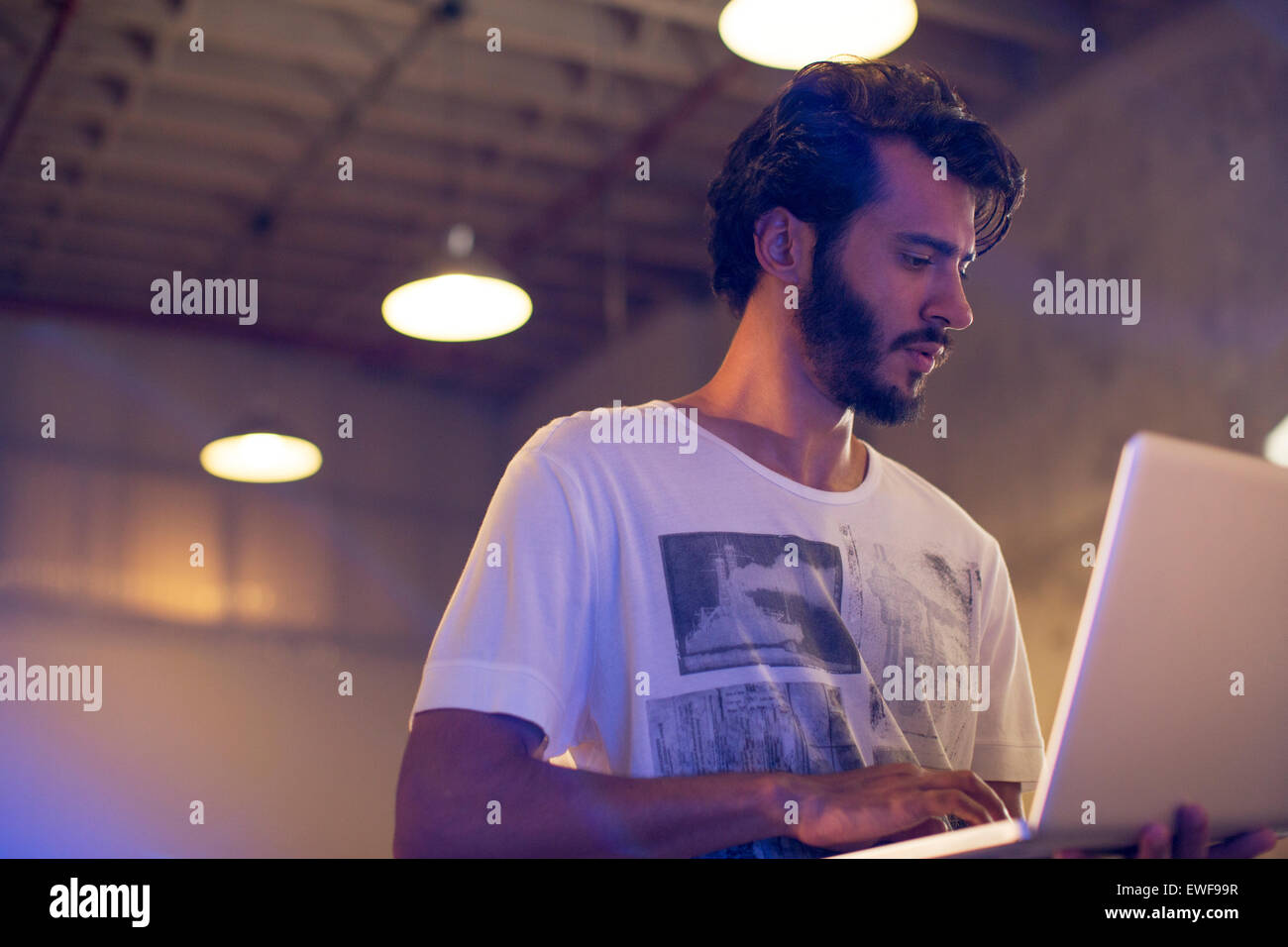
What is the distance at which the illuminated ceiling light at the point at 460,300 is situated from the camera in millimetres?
4070

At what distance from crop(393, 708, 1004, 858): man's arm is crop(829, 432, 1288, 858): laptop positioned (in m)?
0.13

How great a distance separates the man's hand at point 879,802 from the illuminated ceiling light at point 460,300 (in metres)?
2.97

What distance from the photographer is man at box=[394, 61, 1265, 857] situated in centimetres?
135

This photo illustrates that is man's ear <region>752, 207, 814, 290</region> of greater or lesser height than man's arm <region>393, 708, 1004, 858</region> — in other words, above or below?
above

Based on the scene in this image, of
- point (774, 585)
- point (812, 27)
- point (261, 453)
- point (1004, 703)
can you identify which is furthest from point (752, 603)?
point (261, 453)

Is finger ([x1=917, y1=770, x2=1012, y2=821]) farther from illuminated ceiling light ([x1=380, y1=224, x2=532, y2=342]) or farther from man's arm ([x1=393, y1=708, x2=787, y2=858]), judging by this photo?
illuminated ceiling light ([x1=380, y1=224, x2=532, y2=342])

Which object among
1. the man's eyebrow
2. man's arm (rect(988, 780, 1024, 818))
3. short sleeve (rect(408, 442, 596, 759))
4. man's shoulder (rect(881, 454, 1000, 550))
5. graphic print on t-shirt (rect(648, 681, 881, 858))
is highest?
the man's eyebrow

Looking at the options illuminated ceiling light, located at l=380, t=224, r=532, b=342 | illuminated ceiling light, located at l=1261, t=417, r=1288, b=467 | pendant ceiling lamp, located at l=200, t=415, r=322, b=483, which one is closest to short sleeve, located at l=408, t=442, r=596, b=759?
illuminated ceiling light, located at l=380, t=224, r=532, b=342

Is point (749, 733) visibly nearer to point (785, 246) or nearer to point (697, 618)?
point (697, 618)

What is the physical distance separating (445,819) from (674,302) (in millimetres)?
6665

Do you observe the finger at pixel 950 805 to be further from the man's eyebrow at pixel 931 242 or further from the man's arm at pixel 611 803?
the man's eyebrow at pixel 931 242

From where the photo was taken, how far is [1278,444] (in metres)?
4.24
